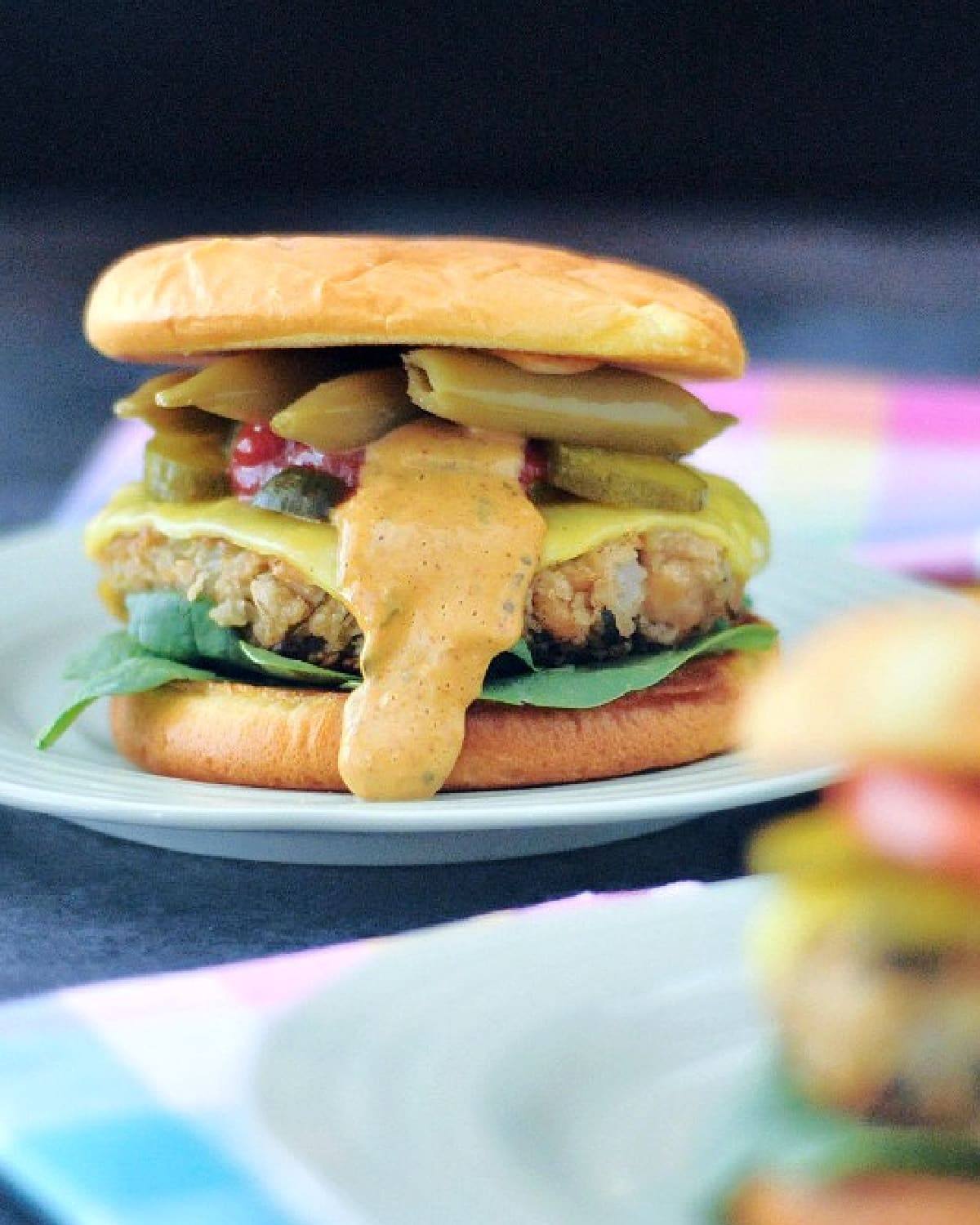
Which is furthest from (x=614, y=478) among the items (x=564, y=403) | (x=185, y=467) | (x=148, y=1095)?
(x=148, y=1095)

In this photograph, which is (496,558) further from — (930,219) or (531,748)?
(930,219)

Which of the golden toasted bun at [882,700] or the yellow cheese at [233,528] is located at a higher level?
the golden toasted bun at [882,700]

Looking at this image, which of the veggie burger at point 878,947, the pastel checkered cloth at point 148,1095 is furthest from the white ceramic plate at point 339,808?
the veggie burger at point 878,947

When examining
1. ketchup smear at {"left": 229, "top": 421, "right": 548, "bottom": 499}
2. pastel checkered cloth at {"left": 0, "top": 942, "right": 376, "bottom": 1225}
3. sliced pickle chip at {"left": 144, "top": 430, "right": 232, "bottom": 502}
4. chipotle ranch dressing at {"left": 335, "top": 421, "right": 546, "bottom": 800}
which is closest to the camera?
pastel checkered cloth at {"left": 0, "top": 942, "right": 376, "bottom": 1225}

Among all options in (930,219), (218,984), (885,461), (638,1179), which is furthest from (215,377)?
(930,219)

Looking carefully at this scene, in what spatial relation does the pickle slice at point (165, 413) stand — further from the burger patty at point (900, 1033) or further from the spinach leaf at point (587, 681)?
the burger patty at point (900, 1033)

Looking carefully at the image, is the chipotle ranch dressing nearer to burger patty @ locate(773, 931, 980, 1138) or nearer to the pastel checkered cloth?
the pastel checkered cloth

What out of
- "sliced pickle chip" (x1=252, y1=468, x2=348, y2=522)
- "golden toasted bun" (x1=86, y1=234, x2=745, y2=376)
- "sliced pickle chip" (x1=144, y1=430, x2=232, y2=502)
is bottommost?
"sliced pickle chip" (x1=144, y1=430, x2=232, y2=502)

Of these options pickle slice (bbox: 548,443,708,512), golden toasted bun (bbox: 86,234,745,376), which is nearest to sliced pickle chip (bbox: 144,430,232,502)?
golden toasted bun (bbox: 86,234,745,376)
